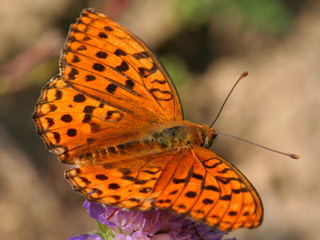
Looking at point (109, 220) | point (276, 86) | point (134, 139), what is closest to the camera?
point (109, 220)

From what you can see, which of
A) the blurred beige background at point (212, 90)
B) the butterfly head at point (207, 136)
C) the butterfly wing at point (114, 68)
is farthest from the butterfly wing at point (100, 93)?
the blurred beige background at point (212, 90)

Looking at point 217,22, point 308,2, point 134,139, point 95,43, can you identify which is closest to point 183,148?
point 134,139

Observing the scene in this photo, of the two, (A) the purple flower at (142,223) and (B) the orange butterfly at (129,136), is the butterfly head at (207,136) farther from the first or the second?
(A) the purple flower at (142,223)

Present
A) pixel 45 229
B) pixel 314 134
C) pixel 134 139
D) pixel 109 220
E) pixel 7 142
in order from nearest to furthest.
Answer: pixel 109 220
pixel 134 139
pixel 45 229
pixel 7 142
pixel 314 134

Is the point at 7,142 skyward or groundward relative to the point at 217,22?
groundward

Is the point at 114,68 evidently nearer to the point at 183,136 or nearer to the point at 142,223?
the point at 183,136

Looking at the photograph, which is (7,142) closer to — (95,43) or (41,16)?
(41,16)

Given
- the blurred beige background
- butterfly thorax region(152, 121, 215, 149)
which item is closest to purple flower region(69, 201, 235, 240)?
butterfly thorax region(152, 121, 215, 149)

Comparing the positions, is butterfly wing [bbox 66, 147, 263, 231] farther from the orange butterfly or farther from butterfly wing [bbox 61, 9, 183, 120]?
butterfly wing [bbox 61, 9, 183, 120]
